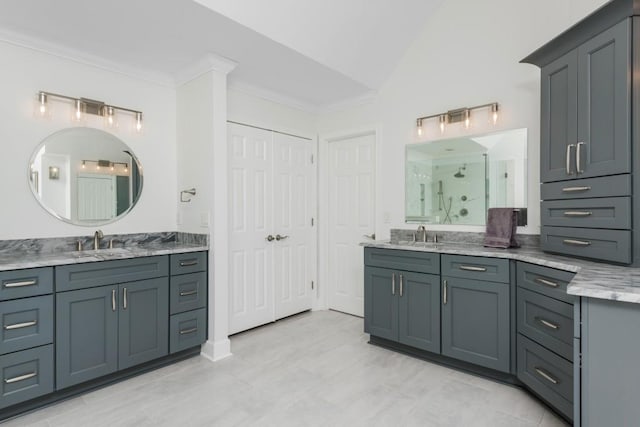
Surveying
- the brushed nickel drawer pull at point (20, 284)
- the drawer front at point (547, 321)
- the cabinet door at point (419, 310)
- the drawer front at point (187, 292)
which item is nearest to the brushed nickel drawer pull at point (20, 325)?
the brushed nickel drawer pull at point (20, 284)

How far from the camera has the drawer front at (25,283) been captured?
1.96 m

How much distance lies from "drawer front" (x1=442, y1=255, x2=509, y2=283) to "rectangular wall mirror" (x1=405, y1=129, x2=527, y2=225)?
621 mm

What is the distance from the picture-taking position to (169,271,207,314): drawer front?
8.89 feet

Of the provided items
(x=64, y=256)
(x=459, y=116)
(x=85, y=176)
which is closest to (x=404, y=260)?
(x=459, y=116)

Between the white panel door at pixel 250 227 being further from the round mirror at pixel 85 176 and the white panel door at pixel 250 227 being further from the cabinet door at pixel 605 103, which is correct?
the cabinet door at pixel 605 103

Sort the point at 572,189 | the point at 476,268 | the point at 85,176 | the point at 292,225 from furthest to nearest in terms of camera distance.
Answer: the point at 292,225, the point at 85,176, the point at 476,268, the point at 572,189

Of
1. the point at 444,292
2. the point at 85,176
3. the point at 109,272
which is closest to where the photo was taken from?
the point at 109,272

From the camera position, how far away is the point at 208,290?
9.58 ft

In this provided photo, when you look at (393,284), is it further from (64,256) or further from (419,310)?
(64,256)

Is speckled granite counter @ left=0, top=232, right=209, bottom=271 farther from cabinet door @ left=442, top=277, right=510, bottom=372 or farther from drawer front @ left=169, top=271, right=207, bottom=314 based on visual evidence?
cabinet door @ left=442, top=277, right=510, bottom=372

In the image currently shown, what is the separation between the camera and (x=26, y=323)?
2.04 m

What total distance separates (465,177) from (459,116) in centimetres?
56

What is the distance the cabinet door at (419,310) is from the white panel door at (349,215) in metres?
1.00

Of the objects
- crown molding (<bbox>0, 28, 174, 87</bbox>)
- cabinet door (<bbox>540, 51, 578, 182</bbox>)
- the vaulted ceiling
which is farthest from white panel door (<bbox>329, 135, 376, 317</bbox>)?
crown molding (<bbox>0, 28, 174, 87</bbox>)
